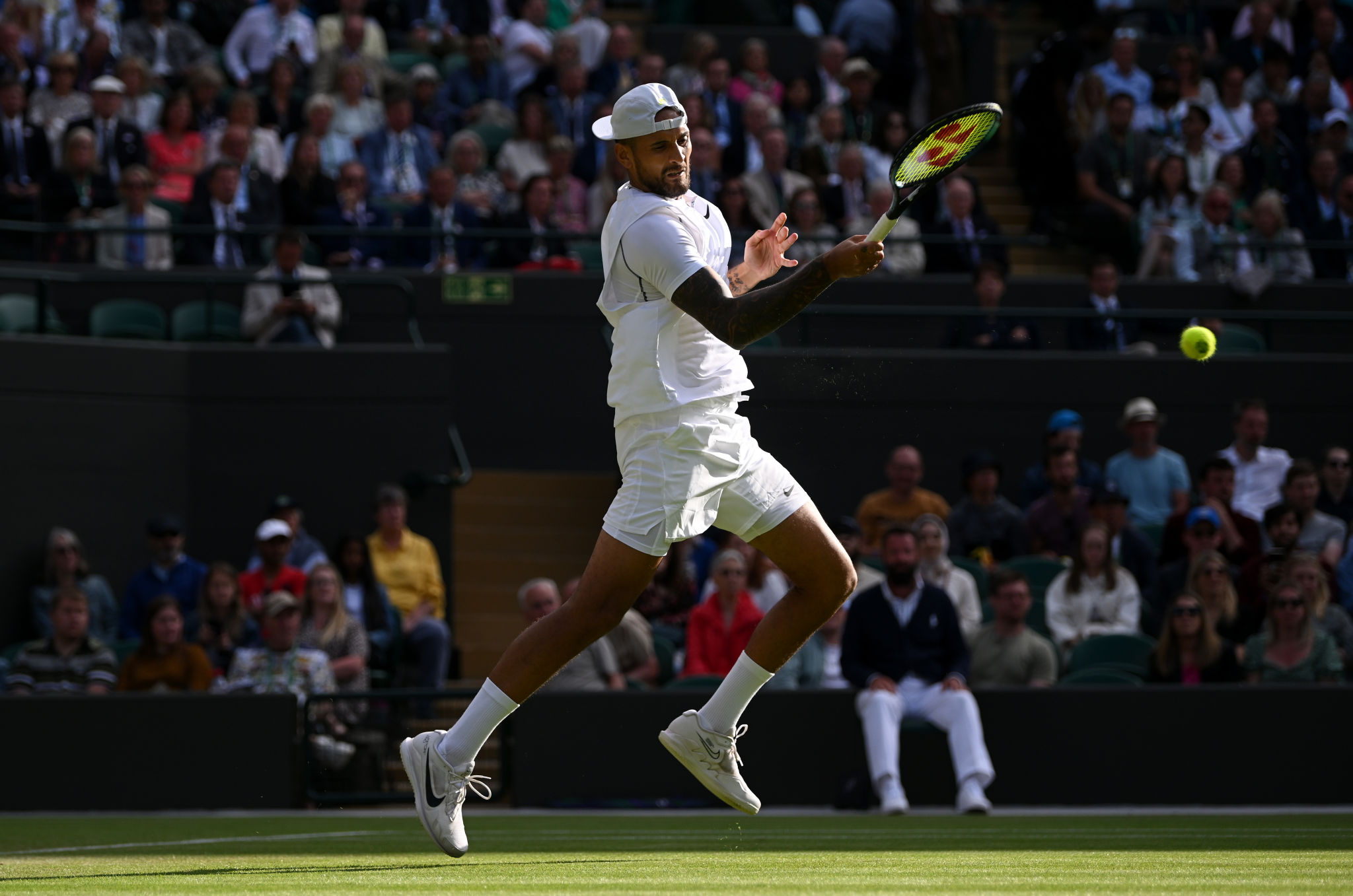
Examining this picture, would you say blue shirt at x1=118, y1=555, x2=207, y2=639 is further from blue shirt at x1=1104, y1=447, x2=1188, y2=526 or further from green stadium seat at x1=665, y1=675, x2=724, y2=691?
blue shirt at x1=1104, y1=447, x2=1188, y2=526

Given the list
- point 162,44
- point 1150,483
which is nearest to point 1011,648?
point 1150,483

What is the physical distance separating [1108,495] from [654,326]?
6351 millimetres

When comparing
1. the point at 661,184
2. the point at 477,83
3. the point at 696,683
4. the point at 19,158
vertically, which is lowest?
the point at 696,683

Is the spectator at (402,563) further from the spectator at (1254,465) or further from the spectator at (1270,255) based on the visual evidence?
the spectator at (1270,255)

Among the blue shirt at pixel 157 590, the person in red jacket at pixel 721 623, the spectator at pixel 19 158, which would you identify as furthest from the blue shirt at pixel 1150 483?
the spectator at pixel 19 158

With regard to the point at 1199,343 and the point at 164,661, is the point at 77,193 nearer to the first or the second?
the point at 164,661

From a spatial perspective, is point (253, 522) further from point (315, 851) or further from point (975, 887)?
point (975, 887)

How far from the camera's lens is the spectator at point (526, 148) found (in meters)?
15.1

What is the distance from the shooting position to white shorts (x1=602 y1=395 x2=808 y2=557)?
5824 millimetres

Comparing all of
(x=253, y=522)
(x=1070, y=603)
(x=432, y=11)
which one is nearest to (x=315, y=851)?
(x=1070, y=603)

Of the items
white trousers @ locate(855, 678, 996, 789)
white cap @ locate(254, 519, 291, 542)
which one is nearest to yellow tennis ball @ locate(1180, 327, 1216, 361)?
white trousers @ locate(855, 678, 996, 789)

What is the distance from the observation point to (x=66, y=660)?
10492 mm

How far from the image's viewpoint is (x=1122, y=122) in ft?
51.9

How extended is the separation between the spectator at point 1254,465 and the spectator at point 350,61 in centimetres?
751
